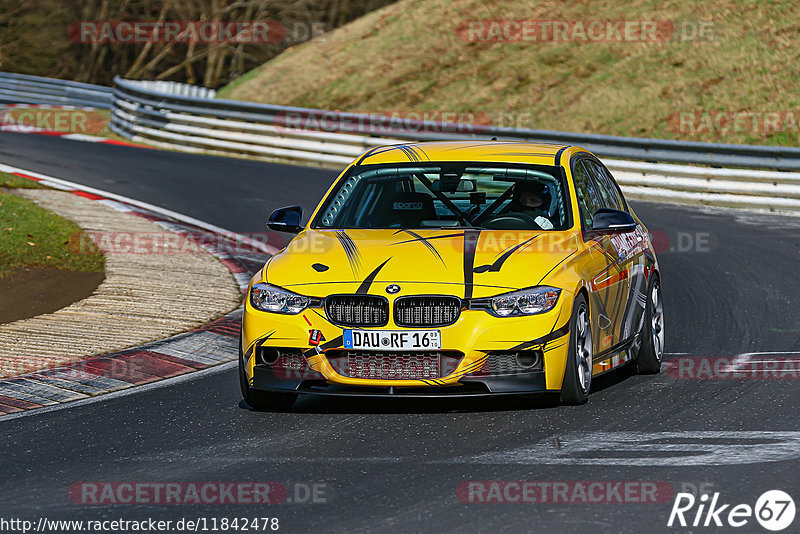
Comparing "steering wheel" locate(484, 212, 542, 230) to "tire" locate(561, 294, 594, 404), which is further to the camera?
"steering wheel" locate(484, 212, 542, 230)

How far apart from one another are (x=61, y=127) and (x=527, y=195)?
79.3 feet

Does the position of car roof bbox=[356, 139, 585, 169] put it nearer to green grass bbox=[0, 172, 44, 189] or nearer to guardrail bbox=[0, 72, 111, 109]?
green grass bbox=[0, 172, 44, 189]

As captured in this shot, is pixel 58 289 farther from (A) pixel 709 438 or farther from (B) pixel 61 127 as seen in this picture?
(B) pixel 61 127

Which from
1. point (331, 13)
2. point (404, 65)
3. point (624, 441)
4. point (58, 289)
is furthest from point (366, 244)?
point (331, 13)

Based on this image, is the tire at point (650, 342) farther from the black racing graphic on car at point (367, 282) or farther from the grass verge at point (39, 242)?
the grass verge at point (39, 242)

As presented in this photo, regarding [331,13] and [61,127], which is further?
[331,13]

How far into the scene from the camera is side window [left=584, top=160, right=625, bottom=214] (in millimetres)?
9906

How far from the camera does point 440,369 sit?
7.70 m

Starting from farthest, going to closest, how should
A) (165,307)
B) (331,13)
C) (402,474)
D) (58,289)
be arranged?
(331,13) < (58,289) < (165,307) < (402,474)

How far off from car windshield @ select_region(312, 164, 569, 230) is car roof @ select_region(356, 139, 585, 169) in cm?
8

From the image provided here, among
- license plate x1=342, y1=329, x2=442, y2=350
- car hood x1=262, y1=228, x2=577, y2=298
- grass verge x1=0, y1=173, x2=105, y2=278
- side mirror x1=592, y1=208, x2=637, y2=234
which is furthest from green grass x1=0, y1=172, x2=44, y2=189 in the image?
license plate x1=342, y1=329, x2=442, y2=350

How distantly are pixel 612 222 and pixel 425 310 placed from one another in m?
1.60

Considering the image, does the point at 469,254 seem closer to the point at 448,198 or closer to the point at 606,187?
the point at 448,198

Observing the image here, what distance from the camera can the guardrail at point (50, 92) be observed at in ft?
118
